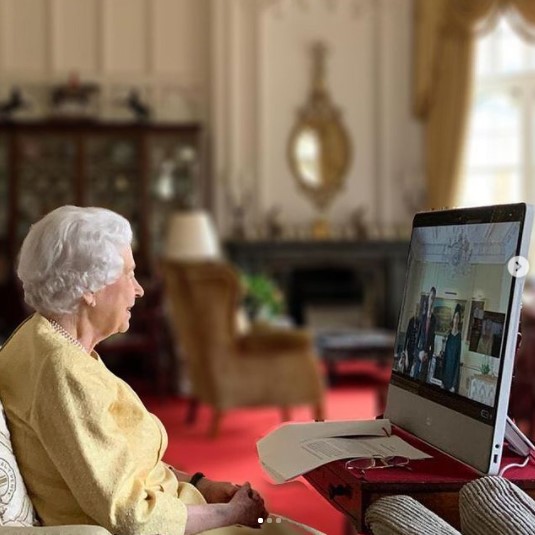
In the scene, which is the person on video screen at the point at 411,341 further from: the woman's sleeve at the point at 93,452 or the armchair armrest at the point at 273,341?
the armchair armrest at the point at 273,341

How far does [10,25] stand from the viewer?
8.22 m

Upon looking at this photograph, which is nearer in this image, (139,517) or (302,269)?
(139,517)

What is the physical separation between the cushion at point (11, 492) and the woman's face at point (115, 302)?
0.24 meters

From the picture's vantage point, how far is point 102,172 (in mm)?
8047

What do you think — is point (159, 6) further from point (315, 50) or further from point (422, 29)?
point (422, 29)

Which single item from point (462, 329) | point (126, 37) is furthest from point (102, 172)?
point (462, 329)

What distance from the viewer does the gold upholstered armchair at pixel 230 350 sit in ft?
17.2

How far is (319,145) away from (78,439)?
7.17 metres

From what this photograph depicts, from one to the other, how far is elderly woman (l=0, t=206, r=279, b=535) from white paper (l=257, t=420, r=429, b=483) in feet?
0.41

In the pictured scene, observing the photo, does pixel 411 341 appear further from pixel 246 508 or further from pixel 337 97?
pixel 337 97

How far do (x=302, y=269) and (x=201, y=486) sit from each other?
256 inches

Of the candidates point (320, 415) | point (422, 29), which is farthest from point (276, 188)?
point (320, 415)

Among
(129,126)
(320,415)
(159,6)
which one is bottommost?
(320,415)

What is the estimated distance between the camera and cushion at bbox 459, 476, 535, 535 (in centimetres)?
126
